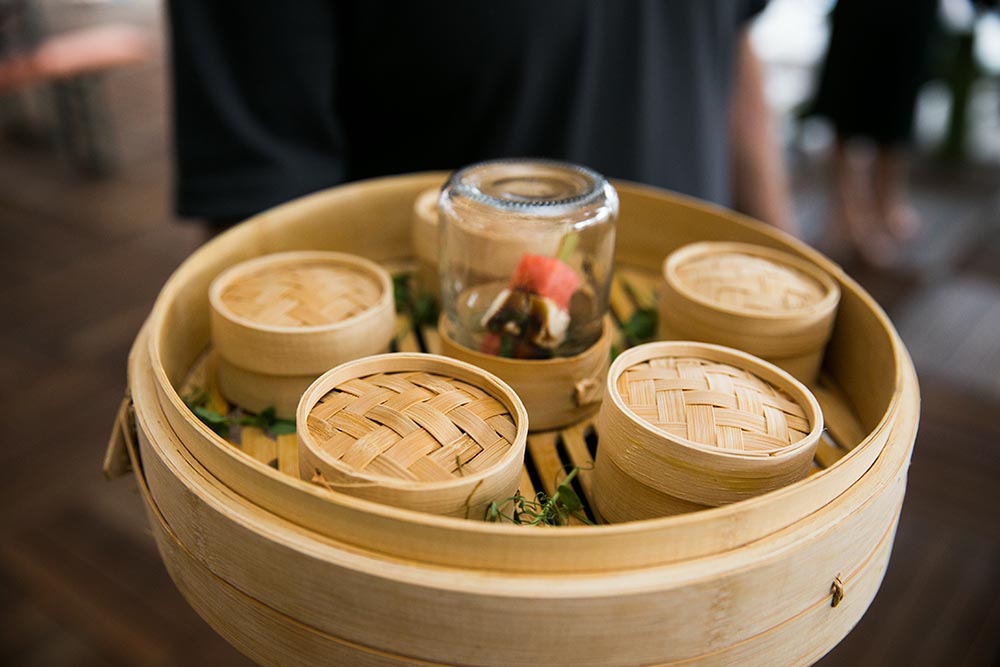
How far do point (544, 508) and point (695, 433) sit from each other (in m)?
0.11

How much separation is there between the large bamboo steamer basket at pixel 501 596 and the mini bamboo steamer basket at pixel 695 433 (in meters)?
0.04

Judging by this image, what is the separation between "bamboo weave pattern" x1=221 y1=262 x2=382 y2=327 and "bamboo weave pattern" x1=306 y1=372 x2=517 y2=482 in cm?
11

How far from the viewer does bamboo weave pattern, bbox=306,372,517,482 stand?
0.52 m

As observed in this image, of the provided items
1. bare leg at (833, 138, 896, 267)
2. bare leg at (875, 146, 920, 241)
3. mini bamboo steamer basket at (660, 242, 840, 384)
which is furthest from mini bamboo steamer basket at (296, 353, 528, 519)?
bare leg at (875, 146, 920, 241)

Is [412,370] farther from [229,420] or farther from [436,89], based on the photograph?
[436,89]

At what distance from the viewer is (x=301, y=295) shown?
0.71 m

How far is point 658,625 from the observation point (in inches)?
18.4

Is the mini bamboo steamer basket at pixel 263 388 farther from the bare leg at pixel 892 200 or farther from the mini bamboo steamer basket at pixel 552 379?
the bare leg at pixel 892 200

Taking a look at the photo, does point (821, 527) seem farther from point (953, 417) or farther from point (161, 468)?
point (953, 417)

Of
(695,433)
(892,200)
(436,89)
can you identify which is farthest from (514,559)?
(892,200)

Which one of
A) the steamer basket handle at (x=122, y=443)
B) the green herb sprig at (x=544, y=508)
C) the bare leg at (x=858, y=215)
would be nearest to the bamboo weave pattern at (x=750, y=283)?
the green herb sprig at (x=544, y=508)

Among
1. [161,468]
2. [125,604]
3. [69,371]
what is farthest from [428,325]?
[69,371]

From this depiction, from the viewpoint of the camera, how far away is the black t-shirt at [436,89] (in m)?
0.95

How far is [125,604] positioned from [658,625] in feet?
4.17
